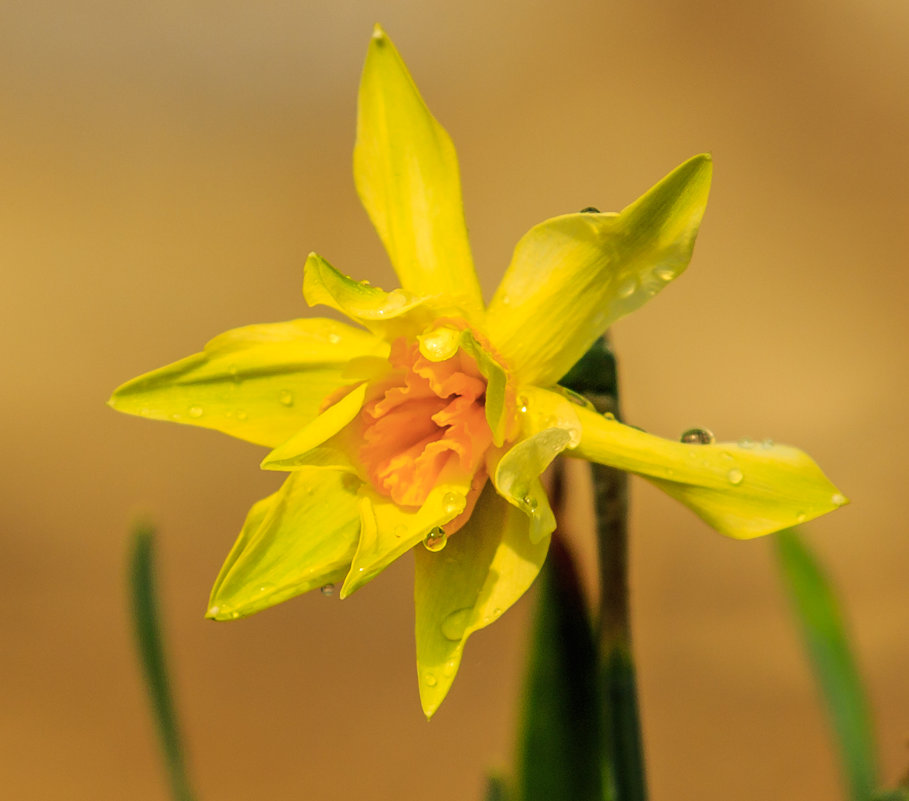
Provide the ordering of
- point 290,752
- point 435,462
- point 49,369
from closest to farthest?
point 435,462
point 290,752
point 49,369

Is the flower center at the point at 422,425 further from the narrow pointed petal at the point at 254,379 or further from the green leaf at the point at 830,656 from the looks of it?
the green leaf at the point at 830,656

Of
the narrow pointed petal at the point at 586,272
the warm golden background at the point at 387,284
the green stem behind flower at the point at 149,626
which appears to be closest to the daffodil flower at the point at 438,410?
the narrow pointed petal at the point at 586,272

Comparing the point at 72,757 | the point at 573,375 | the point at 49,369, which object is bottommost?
the point at 72,757

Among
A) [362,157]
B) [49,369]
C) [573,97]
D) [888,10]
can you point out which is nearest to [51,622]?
[49,369]

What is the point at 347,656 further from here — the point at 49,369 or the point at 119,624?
the point at 49,369

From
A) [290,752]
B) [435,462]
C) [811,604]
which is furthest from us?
[290,752]

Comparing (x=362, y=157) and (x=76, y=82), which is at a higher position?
(x=76, y=82)

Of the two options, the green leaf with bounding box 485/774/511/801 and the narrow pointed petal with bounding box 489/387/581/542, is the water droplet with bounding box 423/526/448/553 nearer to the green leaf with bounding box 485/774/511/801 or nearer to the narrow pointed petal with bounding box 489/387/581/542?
the narrow pointed petal with bounding box 489/387/581/542
